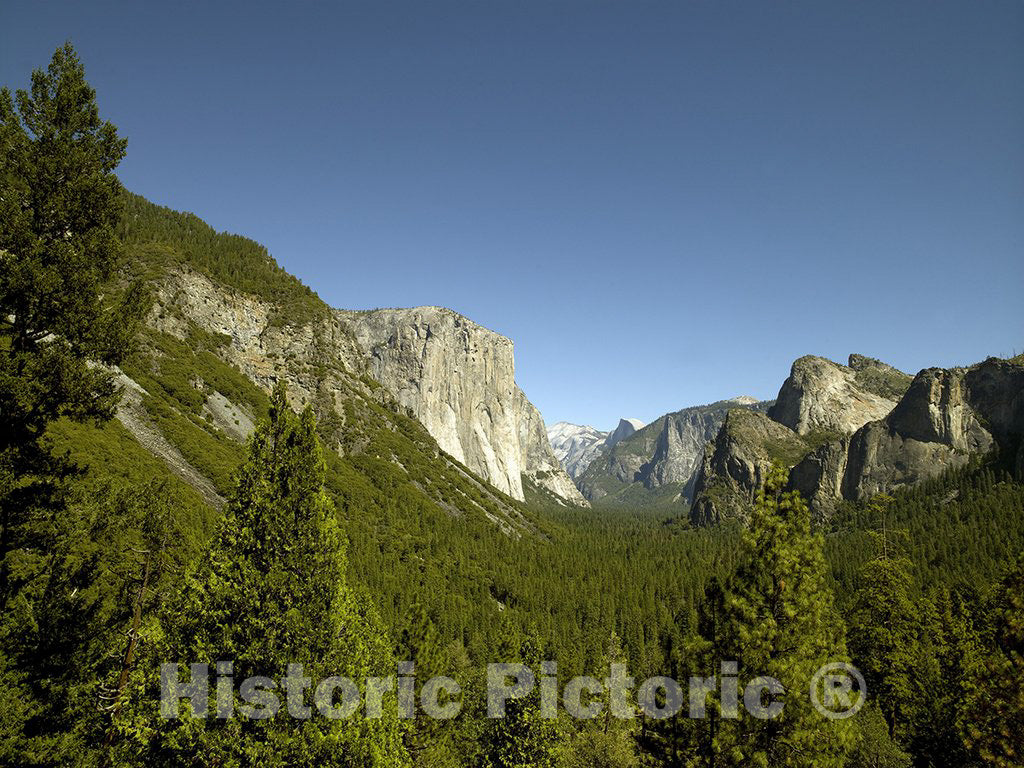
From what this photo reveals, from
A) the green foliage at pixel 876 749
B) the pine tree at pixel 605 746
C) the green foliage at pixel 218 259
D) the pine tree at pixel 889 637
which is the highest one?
the green foliage at pixel 218 259

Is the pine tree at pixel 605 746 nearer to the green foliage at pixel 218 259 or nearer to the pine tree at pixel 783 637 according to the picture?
the pine tree at pixel 783 637

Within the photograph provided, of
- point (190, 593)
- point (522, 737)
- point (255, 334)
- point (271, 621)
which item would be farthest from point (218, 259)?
point (271, 621)

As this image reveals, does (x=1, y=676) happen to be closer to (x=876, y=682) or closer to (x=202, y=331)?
(x=876, y=682)

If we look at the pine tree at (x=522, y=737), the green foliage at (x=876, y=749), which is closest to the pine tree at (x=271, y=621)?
the pine tree at (x=522, y=737)

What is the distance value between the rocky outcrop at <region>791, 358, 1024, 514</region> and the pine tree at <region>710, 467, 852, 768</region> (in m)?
193

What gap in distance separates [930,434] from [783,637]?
211 m

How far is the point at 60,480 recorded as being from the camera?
12156 mm

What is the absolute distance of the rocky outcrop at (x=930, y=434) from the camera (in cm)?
16200

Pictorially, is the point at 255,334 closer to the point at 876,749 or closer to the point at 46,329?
the point at 46,329

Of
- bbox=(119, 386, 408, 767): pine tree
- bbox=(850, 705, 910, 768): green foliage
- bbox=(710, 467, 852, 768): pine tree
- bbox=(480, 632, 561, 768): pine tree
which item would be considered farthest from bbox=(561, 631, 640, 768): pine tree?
bbox=(119, 386, 408, 767): pine tree

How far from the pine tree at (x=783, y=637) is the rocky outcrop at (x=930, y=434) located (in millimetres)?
193208

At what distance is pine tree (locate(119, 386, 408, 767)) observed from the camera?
10883 mm

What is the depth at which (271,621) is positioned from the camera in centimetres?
1130

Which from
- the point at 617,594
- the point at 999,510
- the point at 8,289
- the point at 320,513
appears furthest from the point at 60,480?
the point at 999,510
